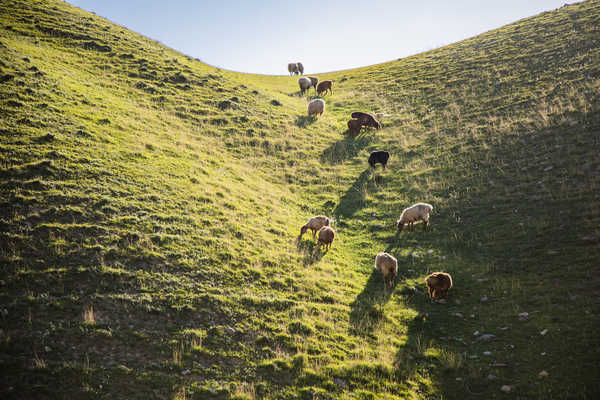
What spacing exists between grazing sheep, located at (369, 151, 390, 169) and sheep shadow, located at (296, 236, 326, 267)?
34.7ft

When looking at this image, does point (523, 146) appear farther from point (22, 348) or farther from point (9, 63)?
point (9, 63)

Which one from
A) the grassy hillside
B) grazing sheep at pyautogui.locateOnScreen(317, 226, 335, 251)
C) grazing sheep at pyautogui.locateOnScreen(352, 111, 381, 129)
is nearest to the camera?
the grassy hillside

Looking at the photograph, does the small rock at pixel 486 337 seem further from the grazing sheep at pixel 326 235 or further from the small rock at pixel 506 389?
the grazing sheep at pixel 326 235

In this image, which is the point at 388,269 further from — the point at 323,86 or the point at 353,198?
the point at 323,86

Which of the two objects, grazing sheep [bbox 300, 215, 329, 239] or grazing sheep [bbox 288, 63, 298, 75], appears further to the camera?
grazing sheep [bbox 288, 63, 298, 75]

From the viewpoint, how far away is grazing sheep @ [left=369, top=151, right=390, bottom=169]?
74.8 feet

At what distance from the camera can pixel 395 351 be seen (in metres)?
8.77

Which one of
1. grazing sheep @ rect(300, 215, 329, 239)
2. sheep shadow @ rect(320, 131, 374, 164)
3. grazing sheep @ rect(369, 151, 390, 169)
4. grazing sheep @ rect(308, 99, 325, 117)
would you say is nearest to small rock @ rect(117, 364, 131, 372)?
grazing sheep @ rect(300, 215, 329, 239)

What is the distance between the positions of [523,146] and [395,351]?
17.1 metres

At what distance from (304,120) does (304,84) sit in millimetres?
13515

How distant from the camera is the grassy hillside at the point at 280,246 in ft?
24.0

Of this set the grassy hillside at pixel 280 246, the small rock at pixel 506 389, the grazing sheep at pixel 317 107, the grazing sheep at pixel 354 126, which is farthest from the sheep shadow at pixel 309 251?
the grazing sheep at pixel 317 107

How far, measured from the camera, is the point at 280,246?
13.7m

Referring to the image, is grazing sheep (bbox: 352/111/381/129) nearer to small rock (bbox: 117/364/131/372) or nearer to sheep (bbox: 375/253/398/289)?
sheep (bbox: 375/253/398/289)
